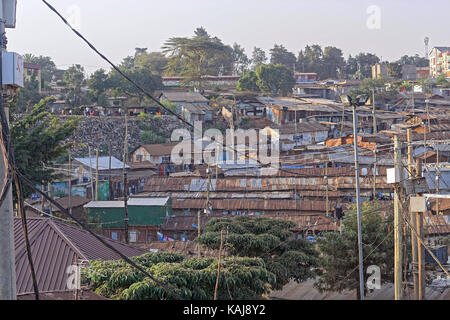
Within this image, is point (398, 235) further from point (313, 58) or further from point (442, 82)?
point (313, 58)

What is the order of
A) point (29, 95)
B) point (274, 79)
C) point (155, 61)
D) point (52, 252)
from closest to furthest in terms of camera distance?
point (52, 252), point (29, 95), point (274, 79), point (155, 61)

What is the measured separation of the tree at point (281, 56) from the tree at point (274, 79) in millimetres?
21187

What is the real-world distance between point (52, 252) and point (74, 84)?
110 feet

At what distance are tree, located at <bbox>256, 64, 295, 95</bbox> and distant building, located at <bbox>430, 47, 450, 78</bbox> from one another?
2181 cm

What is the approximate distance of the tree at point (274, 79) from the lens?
1836 inches

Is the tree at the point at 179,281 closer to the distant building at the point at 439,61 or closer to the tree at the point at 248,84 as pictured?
the tree at the point at 248,84

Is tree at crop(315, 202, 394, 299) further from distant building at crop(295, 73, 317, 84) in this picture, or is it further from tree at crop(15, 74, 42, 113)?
distant building at crop(295, 73, 317, 84)

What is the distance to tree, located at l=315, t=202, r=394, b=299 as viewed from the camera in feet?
40.6

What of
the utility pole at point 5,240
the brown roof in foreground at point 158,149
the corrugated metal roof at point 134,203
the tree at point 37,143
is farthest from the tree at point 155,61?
the utility pole at point 5,240

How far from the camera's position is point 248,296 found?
7.48 m

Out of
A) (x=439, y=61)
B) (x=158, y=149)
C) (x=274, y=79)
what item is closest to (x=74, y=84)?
(x=158, y=149)

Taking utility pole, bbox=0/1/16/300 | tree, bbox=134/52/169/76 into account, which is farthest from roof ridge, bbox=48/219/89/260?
tree, bbox=134/52/169/76

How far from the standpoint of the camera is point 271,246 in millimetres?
11633
